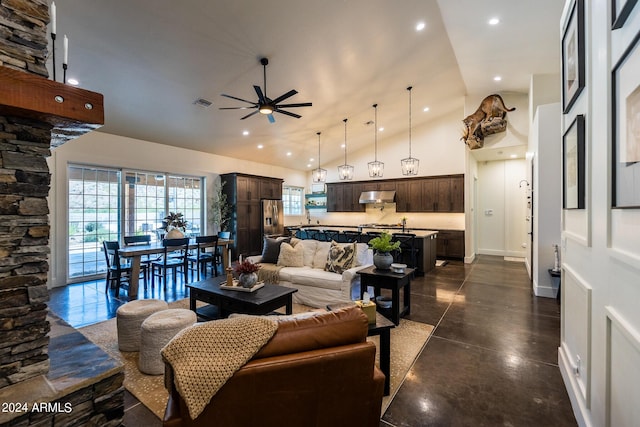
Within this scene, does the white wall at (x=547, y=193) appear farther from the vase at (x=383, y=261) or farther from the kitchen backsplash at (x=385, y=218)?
the kitchen backsplash at (x=385, y=218)

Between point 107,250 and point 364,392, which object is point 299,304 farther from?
point 107,250

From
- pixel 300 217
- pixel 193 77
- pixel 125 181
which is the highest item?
pixel 193 77

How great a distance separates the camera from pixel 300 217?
1077cm

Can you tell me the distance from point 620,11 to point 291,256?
4.01 metres

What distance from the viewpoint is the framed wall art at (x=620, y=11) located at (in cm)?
115

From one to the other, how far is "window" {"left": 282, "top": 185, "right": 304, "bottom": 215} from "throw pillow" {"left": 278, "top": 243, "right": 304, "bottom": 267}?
5614 mm

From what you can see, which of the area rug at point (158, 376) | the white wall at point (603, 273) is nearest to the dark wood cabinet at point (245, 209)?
the area rug at point (158, 376)

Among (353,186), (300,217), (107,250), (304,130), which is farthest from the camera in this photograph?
(300,217)

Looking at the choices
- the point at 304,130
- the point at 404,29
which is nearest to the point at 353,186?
the point at 304,130

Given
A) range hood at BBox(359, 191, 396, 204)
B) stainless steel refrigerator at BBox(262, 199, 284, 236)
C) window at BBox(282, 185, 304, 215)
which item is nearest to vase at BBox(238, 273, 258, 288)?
stainless steel refrigerator at BBox(262, 199, 284, 236)

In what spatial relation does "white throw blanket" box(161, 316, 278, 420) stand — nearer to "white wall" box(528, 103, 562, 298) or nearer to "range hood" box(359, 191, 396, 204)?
"white wall" box(528, 103, 562, 298)

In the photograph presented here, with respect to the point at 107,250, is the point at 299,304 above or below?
below

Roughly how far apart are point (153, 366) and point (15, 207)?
1.67 m

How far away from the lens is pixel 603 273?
1492 mm
